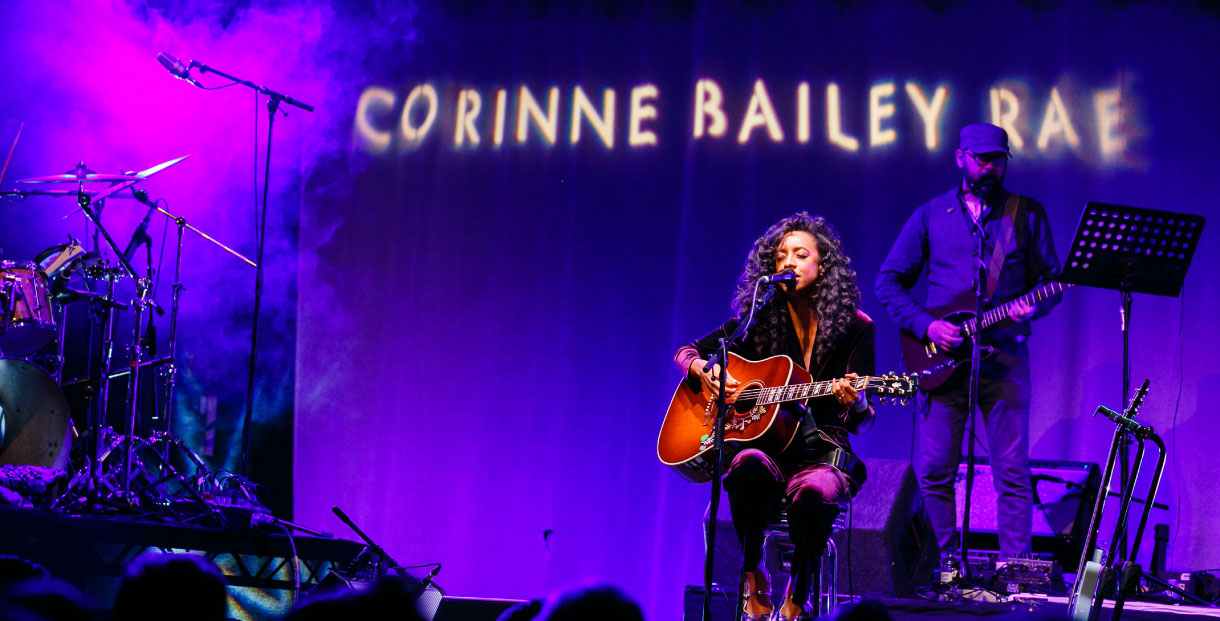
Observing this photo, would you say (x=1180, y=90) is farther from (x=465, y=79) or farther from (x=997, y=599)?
(x=465, y=79)

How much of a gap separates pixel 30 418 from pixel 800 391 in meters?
3.94

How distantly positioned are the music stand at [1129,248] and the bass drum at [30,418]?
4.82 m

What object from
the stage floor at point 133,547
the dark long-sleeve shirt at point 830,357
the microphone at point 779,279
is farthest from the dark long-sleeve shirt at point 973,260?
Result: the stage floor at point 133,547

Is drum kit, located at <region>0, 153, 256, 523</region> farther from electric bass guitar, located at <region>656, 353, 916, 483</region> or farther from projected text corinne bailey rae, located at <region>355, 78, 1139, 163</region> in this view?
electric bass guitar, located at <region>656, 353, 916, 483</region>

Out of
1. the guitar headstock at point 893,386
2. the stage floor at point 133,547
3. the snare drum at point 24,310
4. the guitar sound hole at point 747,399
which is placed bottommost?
the stage floor at point 133,547

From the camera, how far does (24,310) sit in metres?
5.70

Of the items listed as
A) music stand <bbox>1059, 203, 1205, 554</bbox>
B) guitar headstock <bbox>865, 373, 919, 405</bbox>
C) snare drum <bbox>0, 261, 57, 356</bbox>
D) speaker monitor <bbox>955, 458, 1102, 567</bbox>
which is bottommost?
speaker monitor <bbox>955, 458, 1102, 567</bbox>

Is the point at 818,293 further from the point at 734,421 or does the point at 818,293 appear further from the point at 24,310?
the point at 24,310

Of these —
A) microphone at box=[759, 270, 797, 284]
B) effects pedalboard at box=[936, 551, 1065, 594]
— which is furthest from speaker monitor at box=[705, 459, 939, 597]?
microphone at box=[759, 270, 797, 284]

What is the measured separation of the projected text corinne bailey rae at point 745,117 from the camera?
6.25 metres

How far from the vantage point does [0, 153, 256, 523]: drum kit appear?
217 inches

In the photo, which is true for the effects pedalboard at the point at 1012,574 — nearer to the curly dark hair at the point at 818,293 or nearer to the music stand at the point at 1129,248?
the music stand at the point at 1129,248

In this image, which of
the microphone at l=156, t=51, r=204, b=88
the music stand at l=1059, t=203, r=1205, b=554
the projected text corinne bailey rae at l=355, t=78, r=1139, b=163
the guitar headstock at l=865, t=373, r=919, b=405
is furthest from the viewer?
the projected text corinne bailey rae at l=355, t=78, r=1139, b=163

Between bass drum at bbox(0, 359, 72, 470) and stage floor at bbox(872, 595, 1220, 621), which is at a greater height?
bass drum at bbox(0, 359, 72, 470)
